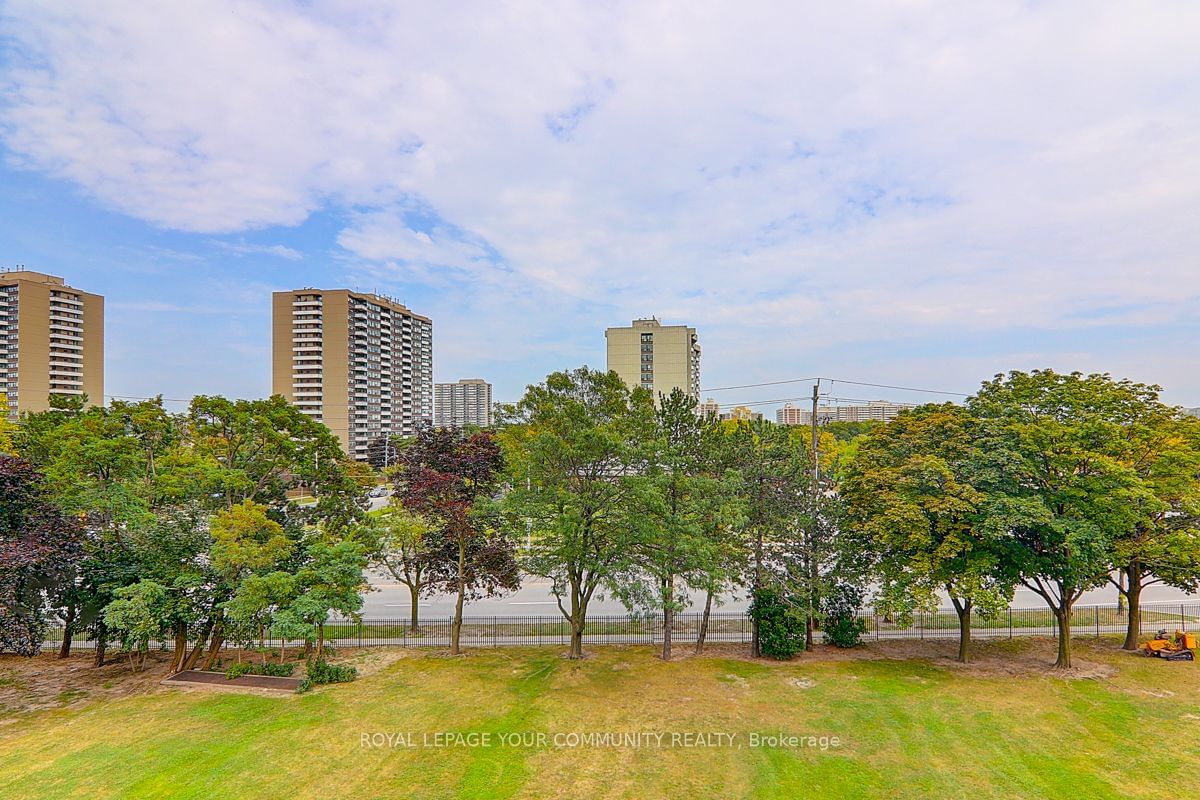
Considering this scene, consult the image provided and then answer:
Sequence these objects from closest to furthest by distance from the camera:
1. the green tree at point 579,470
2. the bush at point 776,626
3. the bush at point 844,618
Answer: the green tree at point 579,470 < the bush at point 776,626 < the bush at point 844,618

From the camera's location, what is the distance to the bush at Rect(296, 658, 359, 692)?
1587 cm

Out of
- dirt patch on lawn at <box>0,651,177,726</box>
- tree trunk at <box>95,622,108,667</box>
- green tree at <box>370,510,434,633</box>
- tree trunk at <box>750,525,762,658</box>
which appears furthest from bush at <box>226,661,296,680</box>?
tree trunk at <box>750,525,762,658</box>

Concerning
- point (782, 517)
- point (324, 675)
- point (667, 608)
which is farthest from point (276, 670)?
point (782, 517)

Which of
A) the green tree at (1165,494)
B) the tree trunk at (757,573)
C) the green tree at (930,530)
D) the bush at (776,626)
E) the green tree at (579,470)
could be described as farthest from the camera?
the bush at (776,626)

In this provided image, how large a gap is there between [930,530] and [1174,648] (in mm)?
9420

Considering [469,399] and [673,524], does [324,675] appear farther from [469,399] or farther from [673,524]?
[469,399]

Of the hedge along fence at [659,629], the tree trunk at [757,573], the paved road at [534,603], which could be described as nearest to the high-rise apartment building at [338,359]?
the paved road at [534,603]

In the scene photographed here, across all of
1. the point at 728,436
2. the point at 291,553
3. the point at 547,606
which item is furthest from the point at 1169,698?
the point at 291,553

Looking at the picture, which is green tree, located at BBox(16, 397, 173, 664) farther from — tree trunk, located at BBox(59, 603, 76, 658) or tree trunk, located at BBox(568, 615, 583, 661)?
tree trunk, located at BBox(568, 615, 583, 661)

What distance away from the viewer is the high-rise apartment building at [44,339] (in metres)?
62.9

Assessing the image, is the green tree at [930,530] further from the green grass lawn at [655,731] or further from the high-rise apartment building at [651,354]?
the high-rise apartment building at [651,354]

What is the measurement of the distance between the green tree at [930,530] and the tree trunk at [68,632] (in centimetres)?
2421

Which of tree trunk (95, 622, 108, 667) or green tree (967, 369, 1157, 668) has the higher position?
green tree (967, 369, 1157, 668)

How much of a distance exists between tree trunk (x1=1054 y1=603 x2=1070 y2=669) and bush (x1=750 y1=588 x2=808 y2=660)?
24.3ft
